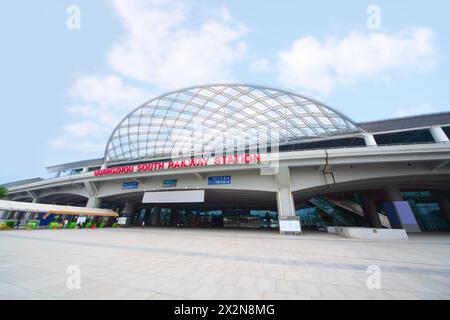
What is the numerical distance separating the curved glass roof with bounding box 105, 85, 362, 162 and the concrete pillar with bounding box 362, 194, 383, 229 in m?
9.67

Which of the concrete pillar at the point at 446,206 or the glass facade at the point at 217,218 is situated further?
the glass facade at the point at 217,218

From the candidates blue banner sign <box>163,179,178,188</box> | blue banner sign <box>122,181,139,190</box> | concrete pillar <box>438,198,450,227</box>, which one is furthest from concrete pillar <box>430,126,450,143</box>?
blue banner sign <box>122,181,139,190</box>

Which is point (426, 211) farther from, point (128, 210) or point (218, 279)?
point (128, 210)

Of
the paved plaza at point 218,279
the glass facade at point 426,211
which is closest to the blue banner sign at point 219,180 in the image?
the paved plaza at point 218,279

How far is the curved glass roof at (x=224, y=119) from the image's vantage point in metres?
18.1

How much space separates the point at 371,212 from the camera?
2122 centimetres

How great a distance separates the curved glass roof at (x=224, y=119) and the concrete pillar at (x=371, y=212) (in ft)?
31.7

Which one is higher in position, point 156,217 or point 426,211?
point 426,211

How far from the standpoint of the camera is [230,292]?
3.19 m

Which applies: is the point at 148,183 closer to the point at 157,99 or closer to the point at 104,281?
the point at 157,99

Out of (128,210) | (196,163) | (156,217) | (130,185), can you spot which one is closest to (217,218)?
(156,217)

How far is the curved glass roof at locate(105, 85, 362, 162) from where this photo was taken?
18094 mm

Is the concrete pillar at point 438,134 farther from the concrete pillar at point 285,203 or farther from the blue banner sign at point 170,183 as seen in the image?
the blue banner sign at point 170,183

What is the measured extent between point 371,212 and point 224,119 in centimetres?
2310
